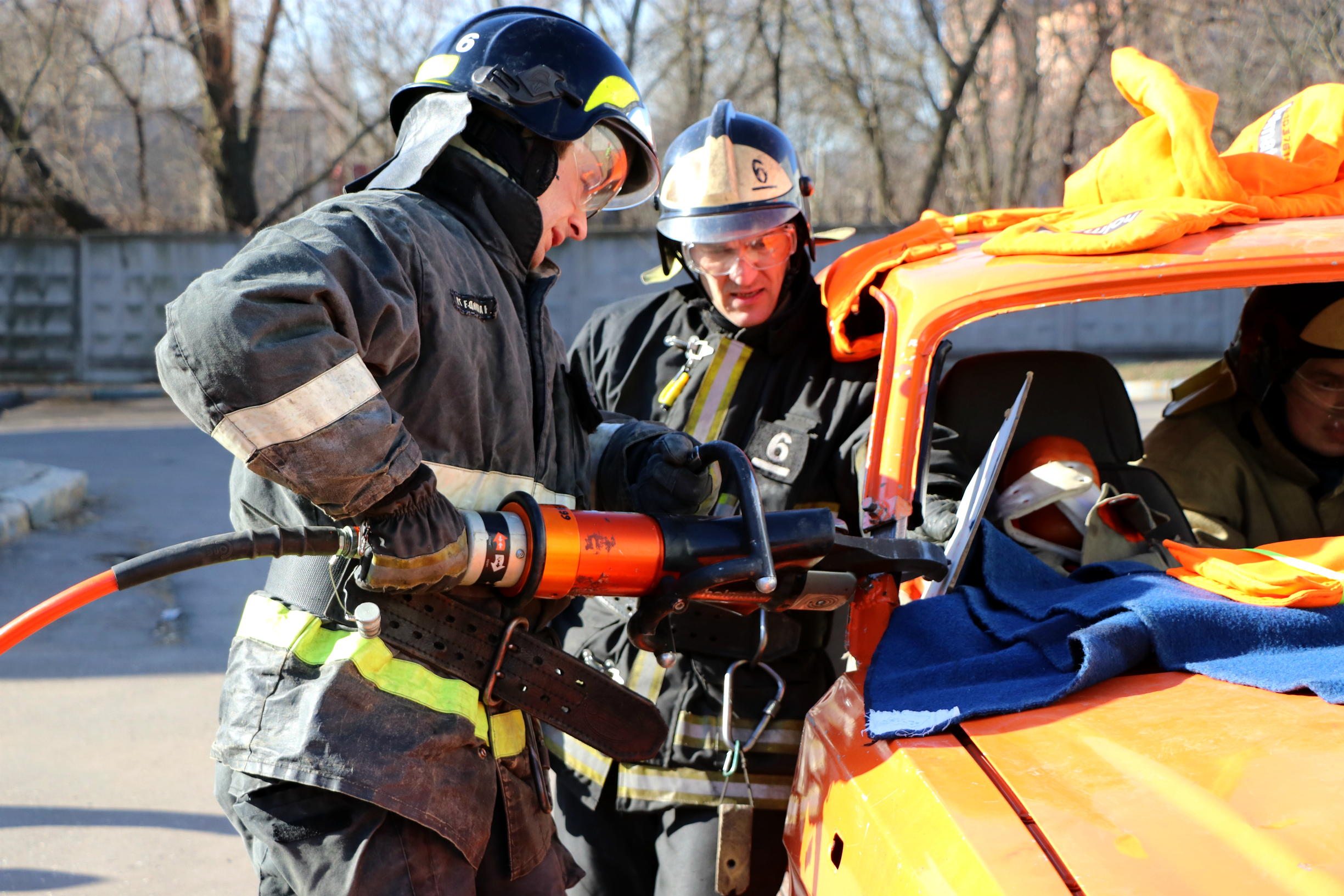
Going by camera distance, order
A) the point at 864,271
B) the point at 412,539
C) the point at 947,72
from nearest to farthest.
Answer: the point at 412,539 → the point at 864,271 → the point at 947,72

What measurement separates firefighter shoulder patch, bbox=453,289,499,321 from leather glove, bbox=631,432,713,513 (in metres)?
0.39

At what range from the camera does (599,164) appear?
6.79 feet

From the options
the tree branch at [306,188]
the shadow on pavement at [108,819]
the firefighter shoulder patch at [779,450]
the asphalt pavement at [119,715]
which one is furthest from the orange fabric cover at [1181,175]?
the tree branch at [306,188]

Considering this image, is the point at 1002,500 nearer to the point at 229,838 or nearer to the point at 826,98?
the point at 229,838

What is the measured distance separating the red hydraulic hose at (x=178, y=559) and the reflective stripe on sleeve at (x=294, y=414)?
0.11 meters

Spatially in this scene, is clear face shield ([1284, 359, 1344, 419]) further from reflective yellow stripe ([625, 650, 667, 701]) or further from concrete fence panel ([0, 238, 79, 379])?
concrete fence panel ([0, 238, 79, 379])

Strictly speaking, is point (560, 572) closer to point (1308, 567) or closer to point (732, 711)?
point (732, 711)

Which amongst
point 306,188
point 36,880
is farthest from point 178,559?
point 306,188

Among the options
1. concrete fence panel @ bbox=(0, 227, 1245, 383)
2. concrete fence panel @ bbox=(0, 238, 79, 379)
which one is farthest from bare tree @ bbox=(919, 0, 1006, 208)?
concrete fence panel @ bbox=(0, 238, 79, 379)

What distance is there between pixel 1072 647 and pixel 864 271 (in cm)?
108

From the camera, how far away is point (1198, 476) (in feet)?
9.19

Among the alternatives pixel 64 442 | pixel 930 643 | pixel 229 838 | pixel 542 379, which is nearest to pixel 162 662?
pixel 229 838

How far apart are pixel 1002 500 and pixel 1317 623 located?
28.5 inches

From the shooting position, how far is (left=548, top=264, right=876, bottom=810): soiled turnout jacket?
8.55ft
